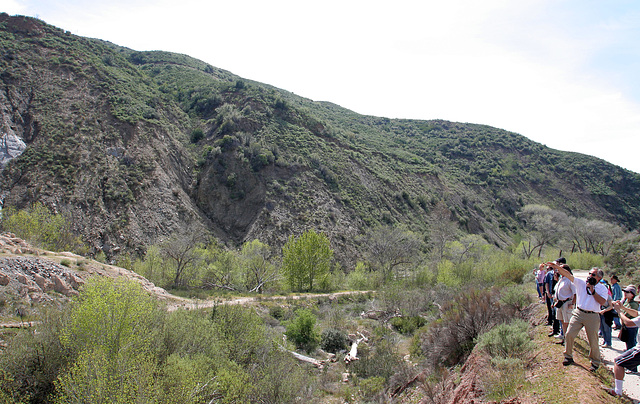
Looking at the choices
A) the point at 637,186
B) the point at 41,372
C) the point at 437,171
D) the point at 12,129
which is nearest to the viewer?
the point at 41,372

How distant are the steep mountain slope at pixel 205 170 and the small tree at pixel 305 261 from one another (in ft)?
30.2

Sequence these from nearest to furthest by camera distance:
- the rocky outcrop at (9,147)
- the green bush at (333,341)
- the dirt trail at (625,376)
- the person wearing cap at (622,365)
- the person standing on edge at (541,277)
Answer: the person wearing cap at (622,365) → the dirt trail at (625,376) → the person standing on edge at (541,277) → the green bush at (333,341) → the rocky outcrop at (9,147)

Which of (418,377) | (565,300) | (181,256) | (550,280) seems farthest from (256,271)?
(565,300)

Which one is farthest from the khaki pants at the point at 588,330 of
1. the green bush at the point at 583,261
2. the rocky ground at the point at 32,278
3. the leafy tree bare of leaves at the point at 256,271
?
the green bush at the point at 583,261

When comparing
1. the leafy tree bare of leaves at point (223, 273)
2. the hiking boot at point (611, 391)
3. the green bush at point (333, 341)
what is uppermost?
the hiking boot at point (611, 391)

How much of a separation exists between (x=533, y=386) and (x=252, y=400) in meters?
6.55

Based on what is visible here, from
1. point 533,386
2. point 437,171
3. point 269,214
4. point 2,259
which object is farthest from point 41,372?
point 437,171

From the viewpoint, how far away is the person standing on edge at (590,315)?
219 inches

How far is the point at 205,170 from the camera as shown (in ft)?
146

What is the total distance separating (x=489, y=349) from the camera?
25.8 feet

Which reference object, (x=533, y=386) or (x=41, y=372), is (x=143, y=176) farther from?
(x=533, y=386)

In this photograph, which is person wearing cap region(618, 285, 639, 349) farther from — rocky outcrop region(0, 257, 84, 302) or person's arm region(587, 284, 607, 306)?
rocky outcrop region(0, 257, 84, 302)

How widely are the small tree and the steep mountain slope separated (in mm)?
9218

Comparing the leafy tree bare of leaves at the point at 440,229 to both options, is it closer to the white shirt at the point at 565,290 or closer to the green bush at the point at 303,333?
the green bush at the point at 303,333
